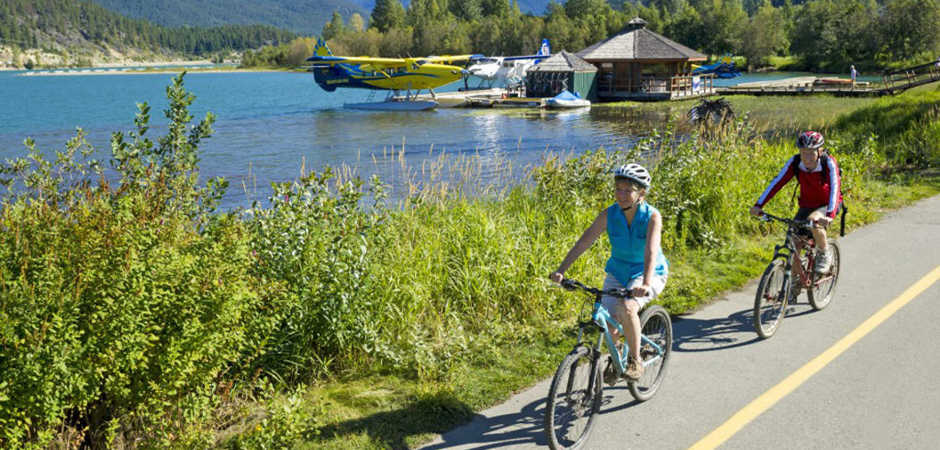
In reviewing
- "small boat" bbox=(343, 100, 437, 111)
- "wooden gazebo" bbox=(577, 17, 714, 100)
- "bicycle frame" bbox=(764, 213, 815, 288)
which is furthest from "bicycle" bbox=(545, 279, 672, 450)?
"wooden gazebo" bbox=(577, 17, 714, 100)

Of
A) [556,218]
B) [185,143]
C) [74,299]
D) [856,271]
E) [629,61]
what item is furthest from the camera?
[629,61]

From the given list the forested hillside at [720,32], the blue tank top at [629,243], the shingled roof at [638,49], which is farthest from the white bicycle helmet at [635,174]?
the forested hillside at [720,32]

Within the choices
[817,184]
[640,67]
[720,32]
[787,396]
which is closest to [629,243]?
[787,396]

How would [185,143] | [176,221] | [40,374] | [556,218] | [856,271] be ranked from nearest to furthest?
[40,374]
[176,221]
[185,143]
[856,271]
[556,218]

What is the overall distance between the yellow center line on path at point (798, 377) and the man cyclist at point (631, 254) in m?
0.65

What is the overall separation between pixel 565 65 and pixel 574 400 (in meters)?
62.5

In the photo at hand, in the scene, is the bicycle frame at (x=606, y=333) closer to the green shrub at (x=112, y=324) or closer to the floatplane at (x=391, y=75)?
the green shrub at (x=112, y=324)

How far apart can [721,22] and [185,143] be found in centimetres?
13401

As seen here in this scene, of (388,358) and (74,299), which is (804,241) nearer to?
(388,358)

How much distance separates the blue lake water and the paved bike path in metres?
17.0

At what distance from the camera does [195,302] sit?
4641 millimetres

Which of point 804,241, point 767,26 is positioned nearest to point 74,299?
point 804,241

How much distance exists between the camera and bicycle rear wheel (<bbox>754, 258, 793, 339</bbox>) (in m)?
6.74

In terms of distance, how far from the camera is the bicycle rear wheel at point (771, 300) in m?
6.74
